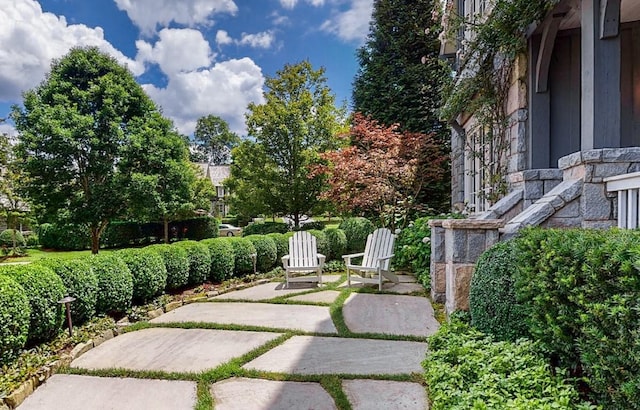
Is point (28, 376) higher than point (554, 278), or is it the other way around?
point (554, 278)

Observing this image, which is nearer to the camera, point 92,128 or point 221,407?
point 221,407

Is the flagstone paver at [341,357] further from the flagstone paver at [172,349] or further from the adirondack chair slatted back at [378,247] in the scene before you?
the adirondack chair slatted back at [378,247]

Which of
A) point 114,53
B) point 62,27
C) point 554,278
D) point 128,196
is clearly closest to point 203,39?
point 114,53

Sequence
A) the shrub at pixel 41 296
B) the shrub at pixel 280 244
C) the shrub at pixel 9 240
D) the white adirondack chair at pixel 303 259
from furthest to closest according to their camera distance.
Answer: the shrub at pixel 9 240 → the shrub at pixel 280 244 → the white adirondack chair at pixel 303 259 → the shrub at pixel 41 296

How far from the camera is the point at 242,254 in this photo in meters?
6.04

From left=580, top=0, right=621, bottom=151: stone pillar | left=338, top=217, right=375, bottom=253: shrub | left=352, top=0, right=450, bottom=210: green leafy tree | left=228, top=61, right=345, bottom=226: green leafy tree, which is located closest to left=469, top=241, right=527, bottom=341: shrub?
left=580, top=0, right=621, bottom=151: stone pillar

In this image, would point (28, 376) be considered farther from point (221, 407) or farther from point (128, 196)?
point (128, 196)

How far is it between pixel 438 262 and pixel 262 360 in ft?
8.22

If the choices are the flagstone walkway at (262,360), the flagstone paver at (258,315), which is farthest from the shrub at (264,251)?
the flagstone walkway at (262,360)

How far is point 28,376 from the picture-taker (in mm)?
2512

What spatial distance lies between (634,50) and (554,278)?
12.6 ft

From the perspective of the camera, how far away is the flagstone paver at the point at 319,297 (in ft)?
15.3

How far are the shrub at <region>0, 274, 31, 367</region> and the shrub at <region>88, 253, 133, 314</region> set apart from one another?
2.94 ft

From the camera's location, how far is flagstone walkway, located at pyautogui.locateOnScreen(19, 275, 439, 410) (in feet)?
7.42
